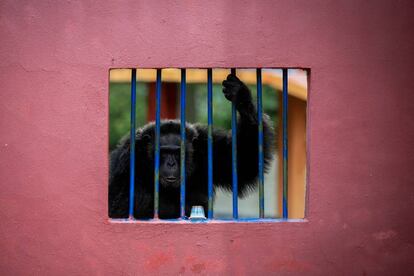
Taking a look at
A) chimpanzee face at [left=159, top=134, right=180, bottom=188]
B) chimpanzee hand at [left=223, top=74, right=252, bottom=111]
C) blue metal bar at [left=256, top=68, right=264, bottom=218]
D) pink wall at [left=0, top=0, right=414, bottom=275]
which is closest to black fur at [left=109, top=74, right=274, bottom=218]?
chimpanzee face at [left=159, top=134, right=180, bottom=188]

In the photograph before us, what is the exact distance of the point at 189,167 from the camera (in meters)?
6.35

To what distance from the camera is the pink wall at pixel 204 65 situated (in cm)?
473

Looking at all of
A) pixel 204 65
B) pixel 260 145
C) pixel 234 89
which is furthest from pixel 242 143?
pixel 204 65

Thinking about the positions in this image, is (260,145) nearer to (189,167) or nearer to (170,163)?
(170,163)

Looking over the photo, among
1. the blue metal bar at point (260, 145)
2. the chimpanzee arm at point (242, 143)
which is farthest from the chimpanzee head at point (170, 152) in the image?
the blue metal bar at point (260, 145)

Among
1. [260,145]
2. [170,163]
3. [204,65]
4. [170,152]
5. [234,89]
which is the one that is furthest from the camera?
[170,152]

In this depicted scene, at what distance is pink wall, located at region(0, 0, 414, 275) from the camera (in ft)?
15.5

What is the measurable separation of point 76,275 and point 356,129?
7.83ft

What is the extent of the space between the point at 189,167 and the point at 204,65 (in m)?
1.84

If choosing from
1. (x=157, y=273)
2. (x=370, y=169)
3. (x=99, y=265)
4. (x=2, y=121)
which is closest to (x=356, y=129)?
(x=370, y=169)

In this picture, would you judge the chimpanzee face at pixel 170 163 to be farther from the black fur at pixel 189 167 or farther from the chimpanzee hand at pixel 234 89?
the chimpanzee hand at pixel 234 89

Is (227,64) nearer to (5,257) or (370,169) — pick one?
(370,169)

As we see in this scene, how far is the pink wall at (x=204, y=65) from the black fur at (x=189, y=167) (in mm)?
1092

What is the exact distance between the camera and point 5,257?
476 cm
